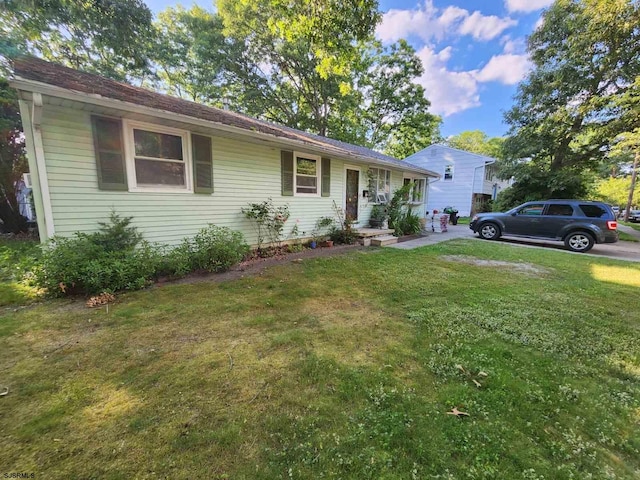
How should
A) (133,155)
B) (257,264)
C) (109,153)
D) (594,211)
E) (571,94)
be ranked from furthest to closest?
(571,94)
(594,211)
(257,264)
(133,155)
(109,153)

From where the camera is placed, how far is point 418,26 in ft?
38.4

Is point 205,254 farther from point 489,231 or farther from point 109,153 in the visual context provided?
point 489,231

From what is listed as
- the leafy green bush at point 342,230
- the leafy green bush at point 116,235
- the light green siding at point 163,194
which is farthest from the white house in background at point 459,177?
the leafy green bush at point 116,235

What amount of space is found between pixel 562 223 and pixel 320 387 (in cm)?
1099

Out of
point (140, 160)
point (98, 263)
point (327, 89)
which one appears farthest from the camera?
point (327, 89)

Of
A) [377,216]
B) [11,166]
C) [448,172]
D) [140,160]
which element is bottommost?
[377,216]

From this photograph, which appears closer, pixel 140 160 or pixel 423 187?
pixel 140 160

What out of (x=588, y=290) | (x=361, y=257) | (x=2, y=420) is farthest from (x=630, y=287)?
(x=2, y=420)

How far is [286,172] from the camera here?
297 inches

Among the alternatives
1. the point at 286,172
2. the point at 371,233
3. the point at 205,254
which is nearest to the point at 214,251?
the point at 205,254

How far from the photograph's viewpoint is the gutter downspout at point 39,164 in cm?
399

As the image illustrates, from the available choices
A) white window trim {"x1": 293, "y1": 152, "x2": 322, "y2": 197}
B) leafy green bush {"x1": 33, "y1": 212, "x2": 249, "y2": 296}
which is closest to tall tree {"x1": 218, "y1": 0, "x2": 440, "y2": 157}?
white window trim {"x1": 293, "y1": 152, "x2": 322, "y2": 197}

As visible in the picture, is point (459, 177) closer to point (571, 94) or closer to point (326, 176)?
point (571, 94)

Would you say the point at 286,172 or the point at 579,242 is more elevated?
the point at 286,172
